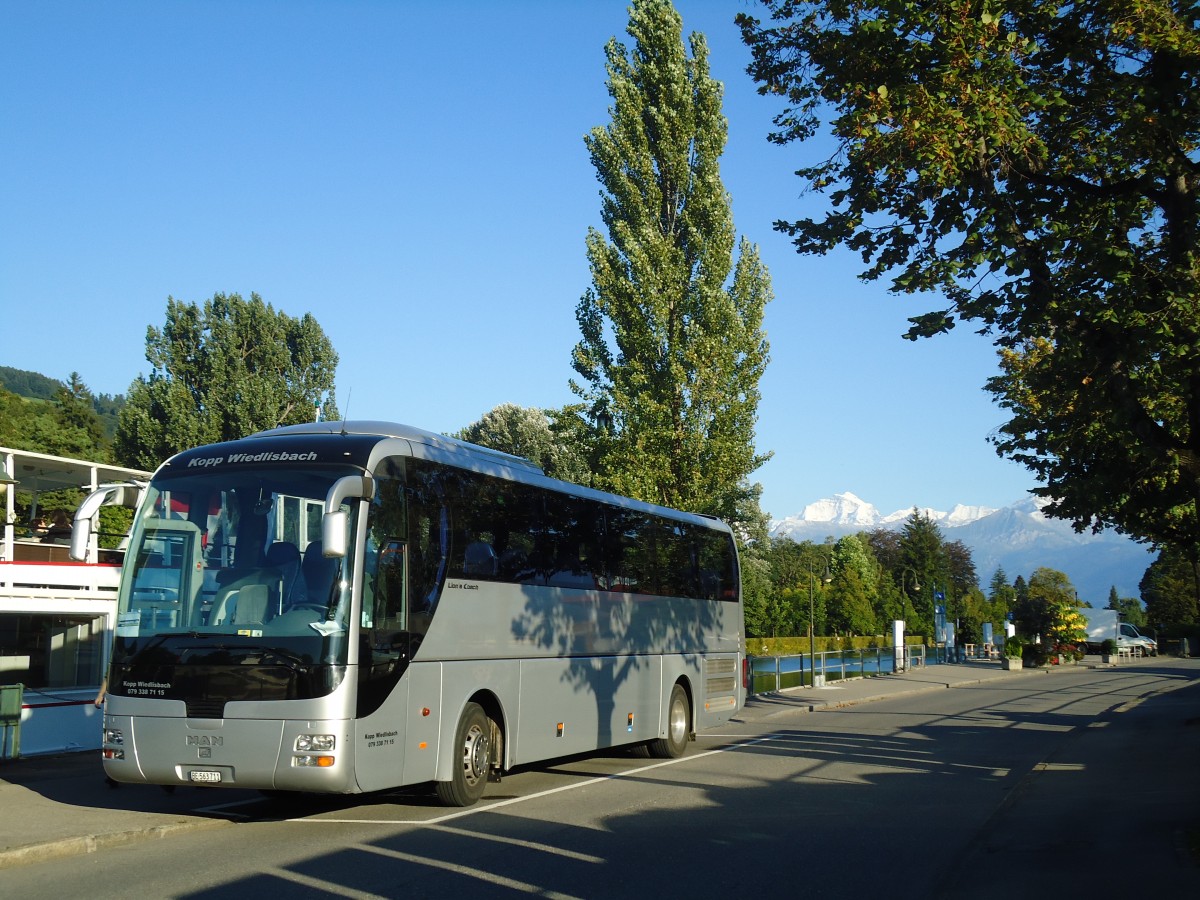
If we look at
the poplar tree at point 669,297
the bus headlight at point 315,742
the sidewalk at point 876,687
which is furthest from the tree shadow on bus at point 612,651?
the poplar tree at point 669,297

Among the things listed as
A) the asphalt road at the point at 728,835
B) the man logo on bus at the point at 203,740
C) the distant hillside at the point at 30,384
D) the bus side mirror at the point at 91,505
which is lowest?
the asphalt road at the point at 728,835

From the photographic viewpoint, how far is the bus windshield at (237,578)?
981 cm

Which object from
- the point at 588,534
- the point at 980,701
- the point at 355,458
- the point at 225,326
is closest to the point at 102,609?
the point at 588,534

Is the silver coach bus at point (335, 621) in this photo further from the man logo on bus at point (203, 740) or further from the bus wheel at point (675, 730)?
the bus wheel at point (675, 730)

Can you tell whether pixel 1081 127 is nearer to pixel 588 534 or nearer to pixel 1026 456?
pixel 588 534

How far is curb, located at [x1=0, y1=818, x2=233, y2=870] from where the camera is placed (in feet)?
28.3

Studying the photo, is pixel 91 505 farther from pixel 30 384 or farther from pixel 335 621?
pixel 30 384

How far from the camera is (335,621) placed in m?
9.81

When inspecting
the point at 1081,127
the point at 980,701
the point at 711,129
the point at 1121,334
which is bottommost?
the point at 980,701

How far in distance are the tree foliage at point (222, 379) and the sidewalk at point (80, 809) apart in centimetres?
3799

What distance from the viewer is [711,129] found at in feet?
99.8

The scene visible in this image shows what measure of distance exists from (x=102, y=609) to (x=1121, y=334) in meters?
16.2

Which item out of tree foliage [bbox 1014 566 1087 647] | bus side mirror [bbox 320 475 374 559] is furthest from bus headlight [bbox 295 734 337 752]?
tree foliage [bbox 1014 566 1087 647]

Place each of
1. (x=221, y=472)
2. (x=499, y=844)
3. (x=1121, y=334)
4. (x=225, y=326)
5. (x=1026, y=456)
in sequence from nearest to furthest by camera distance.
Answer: (x=499, y=844)
(x=221, y=472)
(x=1121, y=334)
(x=1026, y=456)
(x=225, y=326)
